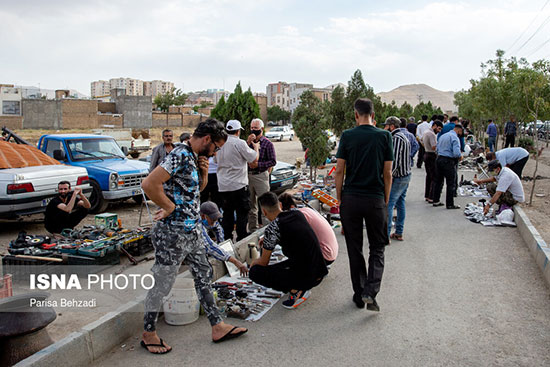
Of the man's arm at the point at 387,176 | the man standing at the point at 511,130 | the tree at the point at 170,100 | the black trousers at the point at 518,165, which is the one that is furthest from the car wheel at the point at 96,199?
the tree at the point at 170,100

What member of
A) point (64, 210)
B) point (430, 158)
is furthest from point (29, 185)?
point (430, 158)

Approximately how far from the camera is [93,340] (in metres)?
3.77

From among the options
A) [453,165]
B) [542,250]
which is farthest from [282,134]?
[542,250]

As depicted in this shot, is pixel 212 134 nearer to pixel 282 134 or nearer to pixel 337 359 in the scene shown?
pixel 337 359

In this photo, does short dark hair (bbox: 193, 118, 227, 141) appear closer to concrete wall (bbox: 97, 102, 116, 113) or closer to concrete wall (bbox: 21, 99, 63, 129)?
concrete wall (bbox: 21, 99, 63, 129)

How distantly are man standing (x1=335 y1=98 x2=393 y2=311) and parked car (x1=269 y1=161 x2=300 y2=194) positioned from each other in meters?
6.71

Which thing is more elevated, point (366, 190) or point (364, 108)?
point (364, 108)

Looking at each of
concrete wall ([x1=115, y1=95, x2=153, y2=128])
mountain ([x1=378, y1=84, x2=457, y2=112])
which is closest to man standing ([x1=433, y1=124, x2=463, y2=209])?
concrete wall ([x1=115, y1=95, x2=153, y2=128])

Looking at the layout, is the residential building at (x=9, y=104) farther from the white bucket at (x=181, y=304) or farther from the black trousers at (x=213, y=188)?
the white bucket at (x=181, y=304)

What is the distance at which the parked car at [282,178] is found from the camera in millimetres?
11548

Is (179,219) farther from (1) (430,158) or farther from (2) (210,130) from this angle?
(1) (430,158)

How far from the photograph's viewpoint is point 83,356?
3.66 m

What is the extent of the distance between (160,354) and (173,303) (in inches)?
26.7

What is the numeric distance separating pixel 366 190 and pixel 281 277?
50.7 inches
